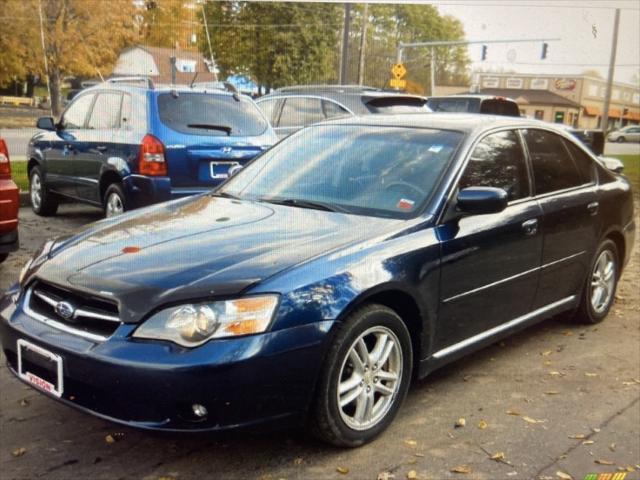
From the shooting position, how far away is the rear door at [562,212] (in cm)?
446

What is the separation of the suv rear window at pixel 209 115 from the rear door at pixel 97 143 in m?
0.67

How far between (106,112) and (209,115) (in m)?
1.26

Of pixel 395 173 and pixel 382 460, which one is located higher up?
pixel 395 173

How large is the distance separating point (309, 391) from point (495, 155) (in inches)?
79.5

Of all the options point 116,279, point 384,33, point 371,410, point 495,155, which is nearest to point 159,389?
point 116,279

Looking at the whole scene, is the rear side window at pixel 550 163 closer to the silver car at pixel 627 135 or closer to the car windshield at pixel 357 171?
the car windshield at pixel 357 171

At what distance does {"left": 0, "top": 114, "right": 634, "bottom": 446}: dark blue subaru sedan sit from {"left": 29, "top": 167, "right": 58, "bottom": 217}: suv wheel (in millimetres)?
5277

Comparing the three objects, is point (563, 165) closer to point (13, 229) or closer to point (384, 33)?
point (13, 229)

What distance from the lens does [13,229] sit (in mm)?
5520

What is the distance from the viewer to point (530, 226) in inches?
166

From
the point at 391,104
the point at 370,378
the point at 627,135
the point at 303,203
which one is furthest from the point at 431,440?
the point at 627,135

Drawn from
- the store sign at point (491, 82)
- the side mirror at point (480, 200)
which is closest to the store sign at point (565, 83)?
the store sign at point (491, 82)

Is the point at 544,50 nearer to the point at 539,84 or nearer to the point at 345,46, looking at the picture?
the point at 345,46

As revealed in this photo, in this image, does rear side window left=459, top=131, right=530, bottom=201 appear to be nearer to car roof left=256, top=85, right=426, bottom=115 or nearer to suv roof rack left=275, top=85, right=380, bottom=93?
car roof left=256, top=85, right=426, bottom=115
